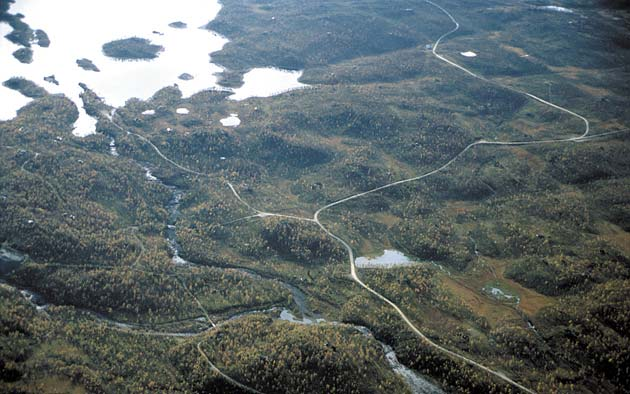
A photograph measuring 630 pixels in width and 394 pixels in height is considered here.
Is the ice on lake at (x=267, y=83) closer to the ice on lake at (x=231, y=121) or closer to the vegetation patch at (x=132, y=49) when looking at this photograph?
the ice on lake at (x=231, y=121)

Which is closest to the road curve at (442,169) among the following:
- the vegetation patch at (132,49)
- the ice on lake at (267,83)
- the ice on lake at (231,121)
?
the ice on lake at (231,121)

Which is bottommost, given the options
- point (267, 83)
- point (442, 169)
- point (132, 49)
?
point (442, 169)

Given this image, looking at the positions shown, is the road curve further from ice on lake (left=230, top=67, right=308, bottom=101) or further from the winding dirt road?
ice on lake (left=230, top=67, right=308, bottom=101)

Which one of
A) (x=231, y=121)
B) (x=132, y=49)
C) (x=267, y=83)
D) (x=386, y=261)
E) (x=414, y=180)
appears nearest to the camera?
(x=386, y=261)

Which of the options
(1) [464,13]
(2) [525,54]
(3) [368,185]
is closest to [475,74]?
(2) [525,54]

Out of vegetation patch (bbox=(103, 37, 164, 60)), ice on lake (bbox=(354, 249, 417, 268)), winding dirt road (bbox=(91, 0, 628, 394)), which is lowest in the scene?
ice on lake (bbox=(354, 249, 417, 268))

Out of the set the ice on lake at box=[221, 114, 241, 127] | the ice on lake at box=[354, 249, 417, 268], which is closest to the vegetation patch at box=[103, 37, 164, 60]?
the ice on lake at box=[221, 114, 241, 127]

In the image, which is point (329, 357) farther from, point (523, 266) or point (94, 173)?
point (94, 173)

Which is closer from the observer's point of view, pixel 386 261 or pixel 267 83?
pixel 386 261

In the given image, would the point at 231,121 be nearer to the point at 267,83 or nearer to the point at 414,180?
the point at 267,83

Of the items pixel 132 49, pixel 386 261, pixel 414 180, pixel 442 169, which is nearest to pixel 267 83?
pixel 132 49

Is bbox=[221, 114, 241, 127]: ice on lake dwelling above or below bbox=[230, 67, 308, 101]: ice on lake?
below
